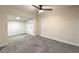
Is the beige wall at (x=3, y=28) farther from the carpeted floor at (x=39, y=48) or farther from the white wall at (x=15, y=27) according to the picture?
the white wall at (x=15, y=27)

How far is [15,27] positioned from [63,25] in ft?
19.5

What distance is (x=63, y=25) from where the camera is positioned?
14.8 ft

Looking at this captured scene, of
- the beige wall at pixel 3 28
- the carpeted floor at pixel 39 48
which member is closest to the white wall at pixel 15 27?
the beige wall at pixel 3 28

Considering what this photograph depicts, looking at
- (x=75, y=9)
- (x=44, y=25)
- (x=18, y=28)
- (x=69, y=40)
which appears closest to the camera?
(x=75, y=9)

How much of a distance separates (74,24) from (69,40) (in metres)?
1.07

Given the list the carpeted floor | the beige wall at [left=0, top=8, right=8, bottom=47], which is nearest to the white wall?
the beige wall at [left=0, top=8, right=8, bottom=47]

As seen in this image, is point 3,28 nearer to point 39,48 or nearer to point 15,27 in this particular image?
point 39,48

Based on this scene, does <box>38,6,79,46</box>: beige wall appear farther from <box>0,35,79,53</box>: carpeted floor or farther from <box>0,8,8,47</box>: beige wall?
<box>0,8,8,47</box>: beige wall

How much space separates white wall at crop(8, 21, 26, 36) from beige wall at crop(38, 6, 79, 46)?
12.5 feet
